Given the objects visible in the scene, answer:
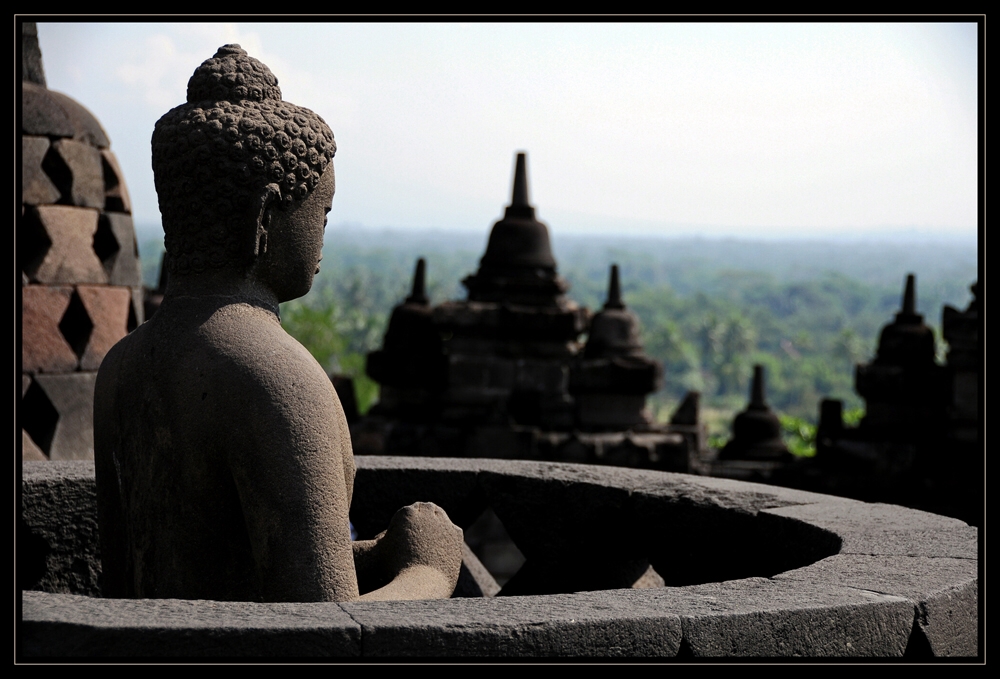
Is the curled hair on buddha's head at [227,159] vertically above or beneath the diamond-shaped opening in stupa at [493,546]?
above

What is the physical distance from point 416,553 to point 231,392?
69cm

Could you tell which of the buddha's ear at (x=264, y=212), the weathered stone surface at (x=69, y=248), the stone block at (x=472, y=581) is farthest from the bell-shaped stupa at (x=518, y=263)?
the buddha's ear at (x=264, y=212)

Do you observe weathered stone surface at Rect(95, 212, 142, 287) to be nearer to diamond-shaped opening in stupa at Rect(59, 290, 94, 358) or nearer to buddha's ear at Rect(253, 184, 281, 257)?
diamond-shaped opening in stupa at Rect(59, 290, 94, 358)

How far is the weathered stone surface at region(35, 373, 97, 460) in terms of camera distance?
5320 millimetres

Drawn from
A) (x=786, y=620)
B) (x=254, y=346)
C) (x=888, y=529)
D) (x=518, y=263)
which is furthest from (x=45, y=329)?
(x=518, y=263)

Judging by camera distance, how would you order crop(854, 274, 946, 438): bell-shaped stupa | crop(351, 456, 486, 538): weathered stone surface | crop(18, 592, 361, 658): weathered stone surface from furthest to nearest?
crop(854, 274, 946, 438): bell-shaped stupa, crop(351, 456, 486, 538): weathered stone surface, crop(18, 592, 361, 658): weathered stone surface

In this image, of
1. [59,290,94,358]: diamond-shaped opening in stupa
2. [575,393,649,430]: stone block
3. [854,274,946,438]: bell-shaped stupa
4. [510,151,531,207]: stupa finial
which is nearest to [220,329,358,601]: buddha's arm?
[59,290,94,358]: diamond-shaped opening in stupa

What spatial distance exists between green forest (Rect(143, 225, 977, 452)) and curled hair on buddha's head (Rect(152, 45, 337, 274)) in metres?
27.2

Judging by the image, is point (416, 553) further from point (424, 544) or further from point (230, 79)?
point (230, 79)

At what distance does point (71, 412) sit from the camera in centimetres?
540

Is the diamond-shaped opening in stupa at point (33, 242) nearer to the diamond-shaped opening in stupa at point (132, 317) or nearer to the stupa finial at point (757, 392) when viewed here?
the diamond-shaped opening in stupa at point (132, 317)

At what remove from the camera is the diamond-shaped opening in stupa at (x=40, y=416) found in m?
5.30

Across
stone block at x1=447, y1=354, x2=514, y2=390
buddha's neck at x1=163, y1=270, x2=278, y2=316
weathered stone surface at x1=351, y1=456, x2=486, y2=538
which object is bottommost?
stone block at x1=447, y1=354, x2=514, y2=390

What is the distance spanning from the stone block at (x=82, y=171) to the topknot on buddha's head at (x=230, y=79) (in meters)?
3.20
